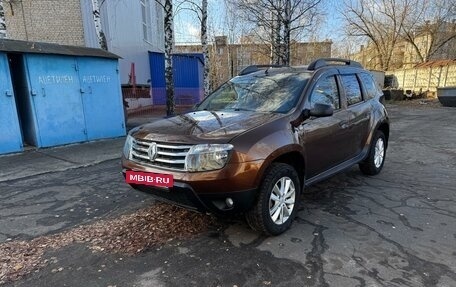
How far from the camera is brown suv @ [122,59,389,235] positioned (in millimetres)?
3326

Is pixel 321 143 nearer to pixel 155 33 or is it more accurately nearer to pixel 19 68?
pixel 19 68

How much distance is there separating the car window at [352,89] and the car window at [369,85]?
0.28m

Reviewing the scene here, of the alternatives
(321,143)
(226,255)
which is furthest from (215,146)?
(321,143)

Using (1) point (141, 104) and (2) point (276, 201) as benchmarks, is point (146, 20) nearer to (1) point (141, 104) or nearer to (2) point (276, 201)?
(1) point (141, 104)

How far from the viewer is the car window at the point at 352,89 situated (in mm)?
5121

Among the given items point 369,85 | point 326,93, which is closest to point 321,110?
point 326,93

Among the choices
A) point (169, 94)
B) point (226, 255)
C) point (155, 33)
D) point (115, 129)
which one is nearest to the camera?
point (226, 255)

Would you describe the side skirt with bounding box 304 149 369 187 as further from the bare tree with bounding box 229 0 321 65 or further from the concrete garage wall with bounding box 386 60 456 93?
the concrete garage wall with bounding box 386 60 456 93

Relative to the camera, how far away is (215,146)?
3314 mm

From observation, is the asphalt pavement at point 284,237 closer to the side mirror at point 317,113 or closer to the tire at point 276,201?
the tire at point 276,201

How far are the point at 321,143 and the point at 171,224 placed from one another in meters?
2.02

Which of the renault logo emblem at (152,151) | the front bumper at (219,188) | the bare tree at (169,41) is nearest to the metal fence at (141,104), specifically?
the bare tree at (169,41)

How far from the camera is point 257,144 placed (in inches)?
135

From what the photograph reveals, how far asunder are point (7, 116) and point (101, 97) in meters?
2.21
